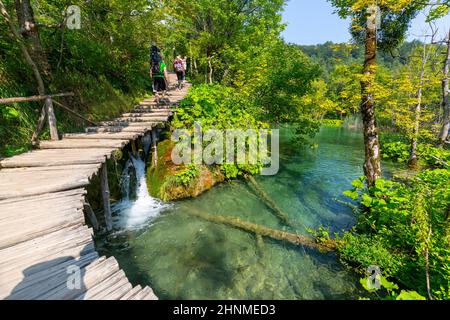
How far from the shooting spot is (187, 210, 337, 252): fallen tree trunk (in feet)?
19.4

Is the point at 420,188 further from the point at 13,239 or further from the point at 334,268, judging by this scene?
the point at 13,239

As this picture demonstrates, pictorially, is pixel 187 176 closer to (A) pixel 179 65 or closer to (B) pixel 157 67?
(B) pixel 157 67

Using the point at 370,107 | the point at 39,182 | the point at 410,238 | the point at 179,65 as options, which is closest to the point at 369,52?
the point at 370,107

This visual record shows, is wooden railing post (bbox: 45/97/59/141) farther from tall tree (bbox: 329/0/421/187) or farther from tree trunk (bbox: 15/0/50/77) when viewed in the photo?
tall tree (bbox: 329/0/421/187)

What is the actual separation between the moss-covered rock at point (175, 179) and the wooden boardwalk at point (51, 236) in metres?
3.12

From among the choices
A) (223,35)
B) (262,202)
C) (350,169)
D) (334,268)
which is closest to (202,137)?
(262,202)

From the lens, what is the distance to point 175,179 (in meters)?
8.26

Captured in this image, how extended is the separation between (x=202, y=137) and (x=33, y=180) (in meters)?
5.83

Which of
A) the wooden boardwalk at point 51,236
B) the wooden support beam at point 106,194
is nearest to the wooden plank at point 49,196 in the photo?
the wooden boardwalk at point 51,236

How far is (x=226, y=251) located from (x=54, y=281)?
429 cm

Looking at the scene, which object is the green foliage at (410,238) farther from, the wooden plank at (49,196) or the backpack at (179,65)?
the backpack at (179,65)

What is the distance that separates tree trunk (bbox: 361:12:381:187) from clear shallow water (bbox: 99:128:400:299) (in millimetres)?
2066

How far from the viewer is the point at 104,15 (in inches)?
445

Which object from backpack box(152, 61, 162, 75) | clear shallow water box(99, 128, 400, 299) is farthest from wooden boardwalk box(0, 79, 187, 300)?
backpack box(152, 61, 162, 75)
